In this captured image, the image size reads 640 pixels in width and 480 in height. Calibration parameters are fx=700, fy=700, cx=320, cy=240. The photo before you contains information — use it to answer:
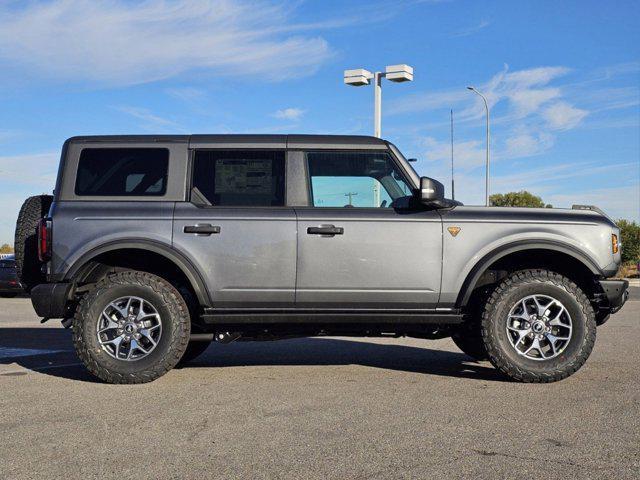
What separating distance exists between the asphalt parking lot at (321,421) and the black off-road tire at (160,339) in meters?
0.15

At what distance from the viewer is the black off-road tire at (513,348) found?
5.59m

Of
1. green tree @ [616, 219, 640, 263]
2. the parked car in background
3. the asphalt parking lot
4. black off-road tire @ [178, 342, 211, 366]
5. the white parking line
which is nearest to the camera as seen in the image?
the asphalt parking lot

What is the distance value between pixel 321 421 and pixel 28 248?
10.7ft

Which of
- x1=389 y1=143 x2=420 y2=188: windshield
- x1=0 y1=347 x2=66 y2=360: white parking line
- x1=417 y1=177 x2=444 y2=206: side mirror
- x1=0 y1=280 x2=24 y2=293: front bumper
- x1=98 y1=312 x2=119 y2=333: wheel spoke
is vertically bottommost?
x1=0 y1=347 x2=66 y2=360: white parking line

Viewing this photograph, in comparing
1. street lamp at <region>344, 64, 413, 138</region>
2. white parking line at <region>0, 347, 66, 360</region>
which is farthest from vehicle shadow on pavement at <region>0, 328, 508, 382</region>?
street lamp at <region>344, 64, 413, 138</region>

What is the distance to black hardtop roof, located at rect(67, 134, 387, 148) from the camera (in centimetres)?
600

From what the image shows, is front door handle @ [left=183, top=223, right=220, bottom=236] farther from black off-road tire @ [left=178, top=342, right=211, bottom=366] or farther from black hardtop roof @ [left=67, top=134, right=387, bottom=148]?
black off-road tire @ [left=178, top=342, right=211, bottom=366]

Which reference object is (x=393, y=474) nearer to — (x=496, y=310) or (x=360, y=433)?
(x=360, y=433)

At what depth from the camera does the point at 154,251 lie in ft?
18.7

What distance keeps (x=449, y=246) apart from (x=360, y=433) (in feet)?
7.19

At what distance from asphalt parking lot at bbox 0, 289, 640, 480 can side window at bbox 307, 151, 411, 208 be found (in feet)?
4.92

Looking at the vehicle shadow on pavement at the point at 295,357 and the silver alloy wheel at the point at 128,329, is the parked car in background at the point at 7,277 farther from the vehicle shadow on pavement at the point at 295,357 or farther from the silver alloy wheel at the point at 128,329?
the silver alloy wheel at the point at 128,329

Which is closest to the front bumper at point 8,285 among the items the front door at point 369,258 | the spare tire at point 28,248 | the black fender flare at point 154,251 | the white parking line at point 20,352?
the white parking line at point 20,352

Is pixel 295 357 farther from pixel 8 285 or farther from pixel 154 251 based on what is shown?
pixel 8 285
